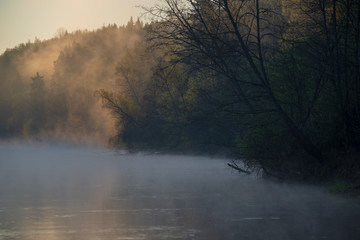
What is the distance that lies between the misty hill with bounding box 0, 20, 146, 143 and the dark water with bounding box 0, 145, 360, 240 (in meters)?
67.7

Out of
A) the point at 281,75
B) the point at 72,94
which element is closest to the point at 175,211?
the point at 281,75

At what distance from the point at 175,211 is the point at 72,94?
102m

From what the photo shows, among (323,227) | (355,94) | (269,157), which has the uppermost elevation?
(355,94)

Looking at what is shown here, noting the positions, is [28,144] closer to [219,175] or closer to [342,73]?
[219,175]

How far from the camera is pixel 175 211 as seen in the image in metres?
17.8

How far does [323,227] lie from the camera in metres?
14.6

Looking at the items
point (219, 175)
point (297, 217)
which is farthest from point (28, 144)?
point (297, 217)

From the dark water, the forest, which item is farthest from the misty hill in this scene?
the dark water

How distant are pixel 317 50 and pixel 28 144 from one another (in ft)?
333

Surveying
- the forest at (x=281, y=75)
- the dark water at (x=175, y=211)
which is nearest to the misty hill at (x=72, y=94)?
the forest at (x=281, y=75)

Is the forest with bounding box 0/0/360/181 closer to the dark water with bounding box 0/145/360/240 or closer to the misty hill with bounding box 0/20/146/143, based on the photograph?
the dark water with bounding box 0/145/360/240

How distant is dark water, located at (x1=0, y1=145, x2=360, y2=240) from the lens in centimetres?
1402

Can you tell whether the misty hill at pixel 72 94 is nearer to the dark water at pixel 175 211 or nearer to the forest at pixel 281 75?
the forest at pixel 281 75

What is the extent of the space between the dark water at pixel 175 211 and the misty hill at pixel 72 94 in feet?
222
